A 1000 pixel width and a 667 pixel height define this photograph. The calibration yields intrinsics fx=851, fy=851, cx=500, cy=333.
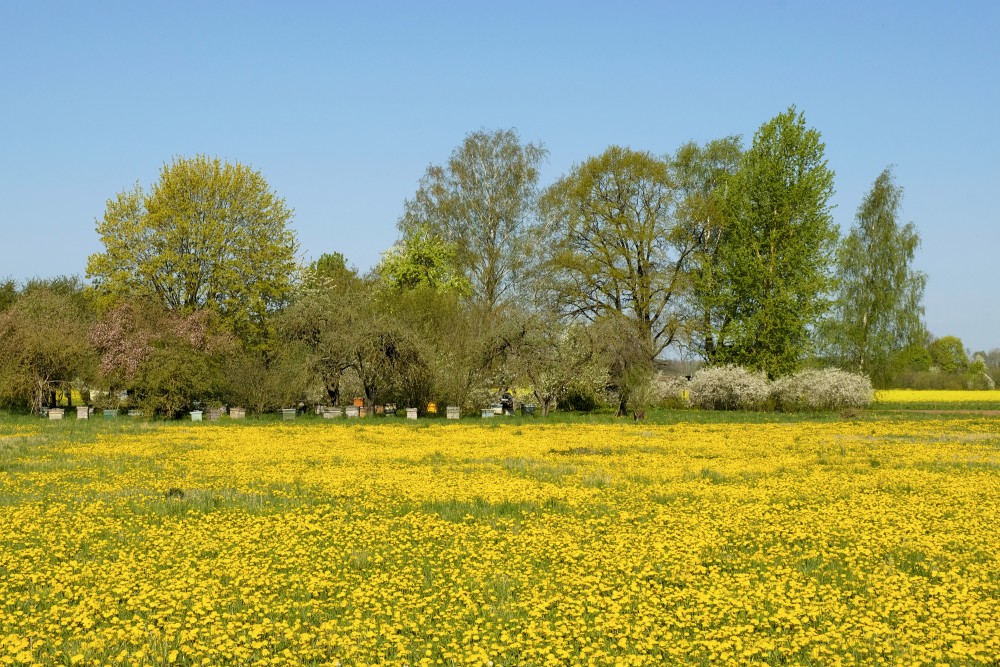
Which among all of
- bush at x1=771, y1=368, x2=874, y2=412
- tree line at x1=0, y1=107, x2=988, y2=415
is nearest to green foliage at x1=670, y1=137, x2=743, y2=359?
tree line at x1=0, y1=107, x2=988, y2=415

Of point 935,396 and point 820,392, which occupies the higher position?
point 820,392

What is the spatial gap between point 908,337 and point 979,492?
2465 inches

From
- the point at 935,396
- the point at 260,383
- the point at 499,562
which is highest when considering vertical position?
the point at 260,383

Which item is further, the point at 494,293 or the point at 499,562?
the point at 494,293

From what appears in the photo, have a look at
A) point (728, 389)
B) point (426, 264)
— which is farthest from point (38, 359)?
point (728, 389)

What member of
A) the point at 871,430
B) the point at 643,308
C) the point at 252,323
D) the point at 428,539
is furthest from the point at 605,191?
the point at 428,539

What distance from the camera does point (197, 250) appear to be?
53500 mm

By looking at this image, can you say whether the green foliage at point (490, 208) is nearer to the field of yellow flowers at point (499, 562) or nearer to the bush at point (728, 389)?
the bush at point (728, 389)

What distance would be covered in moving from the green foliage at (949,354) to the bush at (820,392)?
7191 centimetres

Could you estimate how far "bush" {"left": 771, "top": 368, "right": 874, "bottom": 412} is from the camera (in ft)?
174

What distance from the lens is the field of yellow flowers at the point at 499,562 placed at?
851cm

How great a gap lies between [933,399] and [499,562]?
6929cm

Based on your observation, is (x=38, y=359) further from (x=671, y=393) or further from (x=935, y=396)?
(x=935, y=396)

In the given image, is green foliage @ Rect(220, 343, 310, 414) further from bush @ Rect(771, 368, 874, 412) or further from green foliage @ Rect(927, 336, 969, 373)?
green foliage @ Rect(927, 336, 969, 373)
